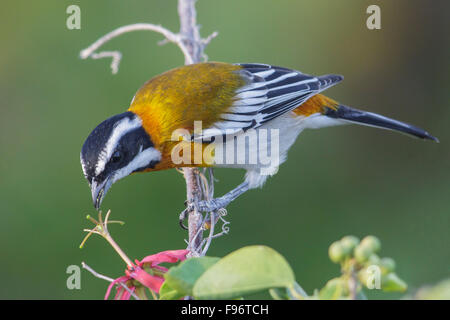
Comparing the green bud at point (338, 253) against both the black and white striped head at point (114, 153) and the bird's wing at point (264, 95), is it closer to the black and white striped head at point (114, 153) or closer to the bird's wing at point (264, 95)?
the black and white striped head at point (114, 153)

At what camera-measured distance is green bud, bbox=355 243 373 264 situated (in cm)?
108

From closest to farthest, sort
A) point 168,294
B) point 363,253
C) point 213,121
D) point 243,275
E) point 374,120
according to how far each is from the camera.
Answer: point 363,253, point 243,275, point 168,294, point 213,121, point 374,120

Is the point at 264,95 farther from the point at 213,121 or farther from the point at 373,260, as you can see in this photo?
the point at 373,260

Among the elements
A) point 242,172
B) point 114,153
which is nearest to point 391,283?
point 114,153

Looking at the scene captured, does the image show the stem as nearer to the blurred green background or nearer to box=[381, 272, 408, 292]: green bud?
the blurred green background

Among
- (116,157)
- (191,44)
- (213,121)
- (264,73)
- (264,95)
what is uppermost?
(191,44)

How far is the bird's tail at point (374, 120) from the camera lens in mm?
3758

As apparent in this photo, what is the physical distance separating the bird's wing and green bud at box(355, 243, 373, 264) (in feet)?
7.01

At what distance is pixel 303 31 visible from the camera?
17.1ft

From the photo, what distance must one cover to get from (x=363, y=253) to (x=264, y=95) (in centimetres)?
249

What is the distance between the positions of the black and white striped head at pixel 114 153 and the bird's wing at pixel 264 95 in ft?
1.47

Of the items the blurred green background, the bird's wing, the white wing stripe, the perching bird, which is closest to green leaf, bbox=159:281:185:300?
the perching bird

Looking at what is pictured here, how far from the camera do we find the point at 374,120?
377cm
